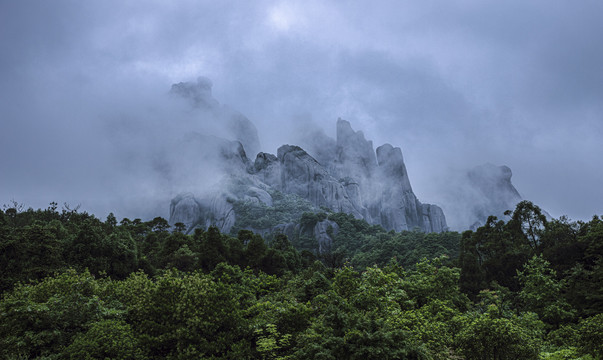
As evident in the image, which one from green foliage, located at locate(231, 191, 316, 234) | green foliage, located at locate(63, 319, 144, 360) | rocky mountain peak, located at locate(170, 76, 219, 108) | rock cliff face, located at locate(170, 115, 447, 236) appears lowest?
green foliage, located at locate(63, 319, 144, 360)

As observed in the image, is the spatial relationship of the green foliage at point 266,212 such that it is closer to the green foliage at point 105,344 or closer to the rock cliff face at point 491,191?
the green foliage at point 105,344

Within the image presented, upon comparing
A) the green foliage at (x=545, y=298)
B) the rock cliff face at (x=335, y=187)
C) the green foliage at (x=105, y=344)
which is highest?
the rock cliff face at (x=335, y=187)

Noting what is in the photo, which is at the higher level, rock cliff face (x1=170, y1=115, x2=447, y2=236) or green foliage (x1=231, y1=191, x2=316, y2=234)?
rock cliff face (x1=170, y1=115, x2=447, y2=236)

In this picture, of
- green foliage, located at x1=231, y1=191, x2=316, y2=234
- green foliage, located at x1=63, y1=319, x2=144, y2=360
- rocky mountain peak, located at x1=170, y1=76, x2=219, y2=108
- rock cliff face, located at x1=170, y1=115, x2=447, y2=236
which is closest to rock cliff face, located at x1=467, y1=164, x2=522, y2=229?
rock cliff face, located at x1=170, y1=115, x2=447, y2=236

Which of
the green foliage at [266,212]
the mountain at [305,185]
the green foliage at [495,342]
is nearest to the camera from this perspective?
the green foliage at [495,342]

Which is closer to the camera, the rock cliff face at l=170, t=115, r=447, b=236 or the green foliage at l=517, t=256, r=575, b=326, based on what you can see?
the green foliage at l=517, t=256, r=575, b=326

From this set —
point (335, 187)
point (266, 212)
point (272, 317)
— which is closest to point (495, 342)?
point (272, 317)

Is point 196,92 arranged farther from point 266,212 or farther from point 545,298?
point 545,298

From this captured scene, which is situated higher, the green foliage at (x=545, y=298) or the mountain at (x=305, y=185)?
the mountain at (x=305, y=185)

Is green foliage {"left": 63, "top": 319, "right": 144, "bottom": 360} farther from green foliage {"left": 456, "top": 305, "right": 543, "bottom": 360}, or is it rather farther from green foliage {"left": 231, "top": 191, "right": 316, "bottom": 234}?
green foliage {"left": 231, "top": 191, "right": 316, "bottom": 234}

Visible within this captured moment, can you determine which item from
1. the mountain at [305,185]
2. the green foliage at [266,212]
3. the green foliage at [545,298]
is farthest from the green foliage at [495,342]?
the green foliage at [266,212]

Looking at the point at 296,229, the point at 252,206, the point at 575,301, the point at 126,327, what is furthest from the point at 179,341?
the point at 252,206

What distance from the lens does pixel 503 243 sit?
37.1 m

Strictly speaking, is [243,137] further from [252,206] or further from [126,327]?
[126,327]
